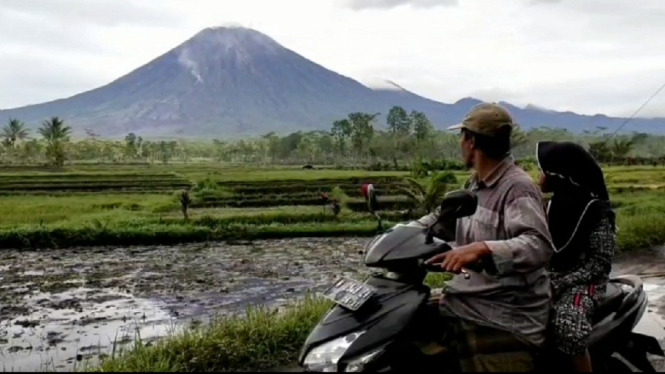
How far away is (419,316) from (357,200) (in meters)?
25.9

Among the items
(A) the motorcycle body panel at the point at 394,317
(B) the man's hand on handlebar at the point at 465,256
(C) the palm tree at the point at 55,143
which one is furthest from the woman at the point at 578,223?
(C) the palm tree at the point at 55,143

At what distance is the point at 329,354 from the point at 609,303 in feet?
5.14

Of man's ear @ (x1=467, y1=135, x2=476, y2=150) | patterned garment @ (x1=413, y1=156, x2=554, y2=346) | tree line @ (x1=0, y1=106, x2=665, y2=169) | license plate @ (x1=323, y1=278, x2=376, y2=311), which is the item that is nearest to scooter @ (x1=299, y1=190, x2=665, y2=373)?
license plate @ (x1=323, y1=278, x2=376, y2=311)

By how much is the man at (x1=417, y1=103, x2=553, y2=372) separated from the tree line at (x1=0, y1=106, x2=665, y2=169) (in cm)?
5077

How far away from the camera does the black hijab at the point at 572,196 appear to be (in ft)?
9.67

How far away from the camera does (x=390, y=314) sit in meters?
2.38

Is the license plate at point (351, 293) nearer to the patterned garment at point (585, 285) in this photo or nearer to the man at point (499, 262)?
the man at point (499, 262)

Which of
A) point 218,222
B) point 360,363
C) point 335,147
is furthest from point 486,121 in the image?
point 335,147

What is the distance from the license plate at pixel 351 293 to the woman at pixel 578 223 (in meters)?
0.92

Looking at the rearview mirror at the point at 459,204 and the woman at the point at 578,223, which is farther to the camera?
the woman at the point at 578,223

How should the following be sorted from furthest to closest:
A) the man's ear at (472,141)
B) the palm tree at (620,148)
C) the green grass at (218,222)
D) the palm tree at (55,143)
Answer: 1. the palm tree at (55,143)
2. the palm tree at (620,148)
3. the green grass at (218,222)
4. the man's ear at (472,141)

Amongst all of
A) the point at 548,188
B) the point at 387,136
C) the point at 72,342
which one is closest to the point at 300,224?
the point at 72,342

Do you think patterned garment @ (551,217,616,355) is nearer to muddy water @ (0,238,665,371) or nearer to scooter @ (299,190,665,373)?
scooter @ (299,190,665,373)

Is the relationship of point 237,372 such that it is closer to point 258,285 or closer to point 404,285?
point 404,285
